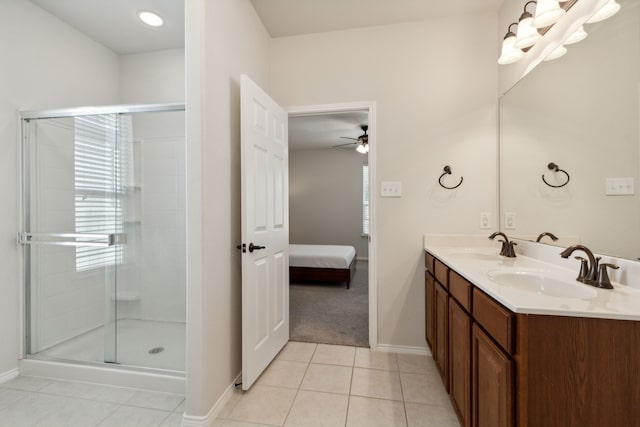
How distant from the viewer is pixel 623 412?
796 millimetres

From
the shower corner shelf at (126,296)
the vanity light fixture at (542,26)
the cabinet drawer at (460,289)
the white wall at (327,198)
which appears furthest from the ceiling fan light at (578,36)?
the white wall at (327,198)

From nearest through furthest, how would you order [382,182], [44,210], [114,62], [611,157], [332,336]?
1. [611,157]
2. [44,210]
3. [382,182]
4. [332,336]
5. [114,62]

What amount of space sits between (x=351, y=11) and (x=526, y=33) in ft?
4.10

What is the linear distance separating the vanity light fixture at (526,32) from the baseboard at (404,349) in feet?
7.60

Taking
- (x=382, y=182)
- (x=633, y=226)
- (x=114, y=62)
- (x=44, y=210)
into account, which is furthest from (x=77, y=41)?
(x=633, y=226)

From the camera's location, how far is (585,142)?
1369 millimetres

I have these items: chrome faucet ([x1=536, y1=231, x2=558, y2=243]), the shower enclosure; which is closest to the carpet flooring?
the shower enclosure

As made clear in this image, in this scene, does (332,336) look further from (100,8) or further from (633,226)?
(100,8)

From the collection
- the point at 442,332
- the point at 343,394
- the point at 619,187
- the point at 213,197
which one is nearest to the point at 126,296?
the point at 213,197

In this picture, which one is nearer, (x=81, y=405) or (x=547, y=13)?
(x=547, y=13)

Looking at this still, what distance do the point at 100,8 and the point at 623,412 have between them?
12.0 ft

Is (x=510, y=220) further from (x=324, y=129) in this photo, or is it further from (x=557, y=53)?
(x=324, y=129)

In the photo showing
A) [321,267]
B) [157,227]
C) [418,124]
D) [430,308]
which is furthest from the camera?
[321,267]

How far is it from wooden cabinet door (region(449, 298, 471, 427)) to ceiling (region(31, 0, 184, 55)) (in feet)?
9.33
